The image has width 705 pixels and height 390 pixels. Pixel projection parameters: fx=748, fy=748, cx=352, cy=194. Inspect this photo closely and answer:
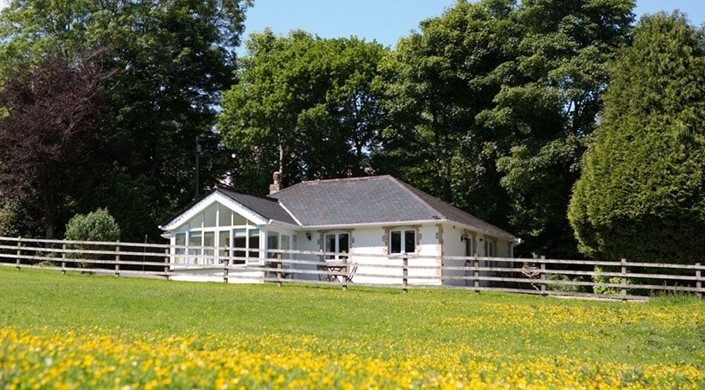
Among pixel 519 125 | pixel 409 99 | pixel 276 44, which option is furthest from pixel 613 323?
pixel 276 44

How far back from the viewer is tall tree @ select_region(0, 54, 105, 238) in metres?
33.6

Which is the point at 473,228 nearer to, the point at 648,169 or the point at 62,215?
the point at 648,169

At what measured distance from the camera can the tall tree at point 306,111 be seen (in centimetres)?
4116

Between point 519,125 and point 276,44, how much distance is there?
17.6 meters

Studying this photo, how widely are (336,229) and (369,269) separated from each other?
2237 millimetres

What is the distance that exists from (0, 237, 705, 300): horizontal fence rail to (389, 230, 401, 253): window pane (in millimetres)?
625

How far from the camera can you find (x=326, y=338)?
42.2ft

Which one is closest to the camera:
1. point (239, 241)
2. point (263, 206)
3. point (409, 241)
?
point (239, 241)

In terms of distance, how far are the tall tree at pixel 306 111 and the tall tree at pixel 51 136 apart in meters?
8.45

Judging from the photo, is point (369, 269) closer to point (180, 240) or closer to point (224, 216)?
point (224, 216)

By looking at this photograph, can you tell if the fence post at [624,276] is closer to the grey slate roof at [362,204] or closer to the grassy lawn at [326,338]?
the grassy lawn at [326,338]

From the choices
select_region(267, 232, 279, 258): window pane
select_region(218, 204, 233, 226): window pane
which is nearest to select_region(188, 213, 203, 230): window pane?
select_region(218, 204, 233, 226): window pane

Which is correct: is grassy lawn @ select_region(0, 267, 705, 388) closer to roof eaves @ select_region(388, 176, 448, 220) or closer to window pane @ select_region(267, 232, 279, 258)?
roof eaves @ select_region(388, 176, 448, 220)

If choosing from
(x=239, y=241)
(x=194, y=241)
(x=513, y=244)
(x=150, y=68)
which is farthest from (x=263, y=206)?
(x=150, y=68)
